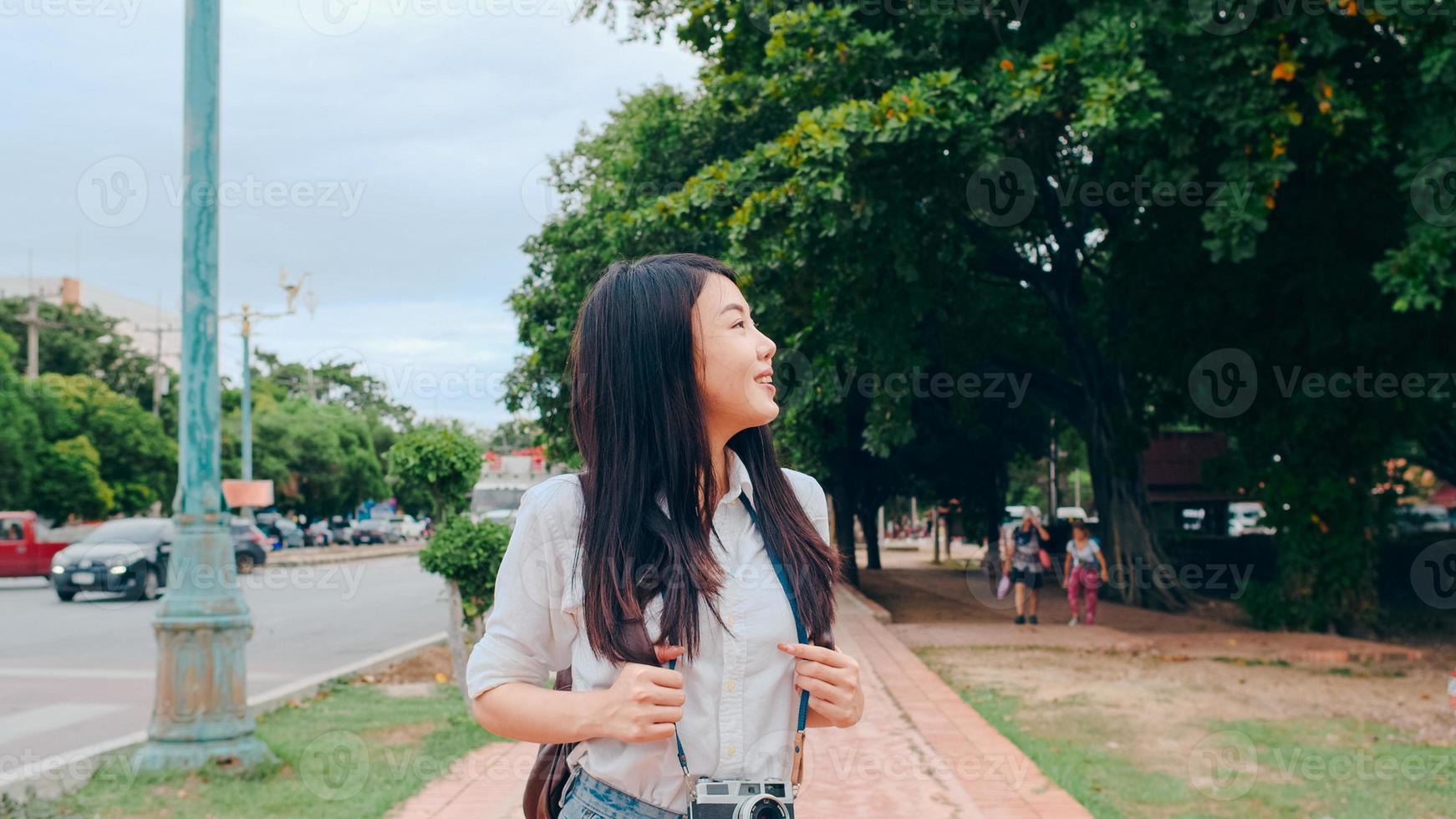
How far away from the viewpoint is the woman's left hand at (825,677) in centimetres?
184

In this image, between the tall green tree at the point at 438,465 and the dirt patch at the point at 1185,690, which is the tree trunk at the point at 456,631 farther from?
the dirt patch at the point at 1185,690

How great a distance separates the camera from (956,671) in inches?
461

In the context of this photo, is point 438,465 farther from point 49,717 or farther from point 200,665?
point 49,717

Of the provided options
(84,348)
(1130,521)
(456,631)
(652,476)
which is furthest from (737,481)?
(84,348)

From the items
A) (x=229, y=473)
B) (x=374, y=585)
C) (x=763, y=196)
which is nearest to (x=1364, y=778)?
(x=763, y=196)

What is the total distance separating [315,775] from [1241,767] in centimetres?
512

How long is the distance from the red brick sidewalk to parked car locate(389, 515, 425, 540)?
6185 centimetres

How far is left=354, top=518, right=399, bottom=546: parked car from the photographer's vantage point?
61.9m

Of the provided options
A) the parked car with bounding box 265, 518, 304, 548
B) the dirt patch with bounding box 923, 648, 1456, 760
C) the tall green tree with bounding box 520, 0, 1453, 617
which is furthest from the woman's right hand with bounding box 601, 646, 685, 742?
the parked car with bounding box 265, 518, 304, 548

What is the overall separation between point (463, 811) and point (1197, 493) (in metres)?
26.9

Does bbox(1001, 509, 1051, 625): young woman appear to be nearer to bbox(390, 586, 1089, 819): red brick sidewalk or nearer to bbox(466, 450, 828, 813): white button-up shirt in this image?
bbox(390, 586, 1089, 819): red brick sidewalk

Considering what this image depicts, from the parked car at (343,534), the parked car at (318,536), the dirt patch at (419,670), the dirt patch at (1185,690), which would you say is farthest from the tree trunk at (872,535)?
the parked car at (343,534)

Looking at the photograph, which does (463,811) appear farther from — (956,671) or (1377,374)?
(1377,374)

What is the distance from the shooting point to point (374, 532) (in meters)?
62.9
